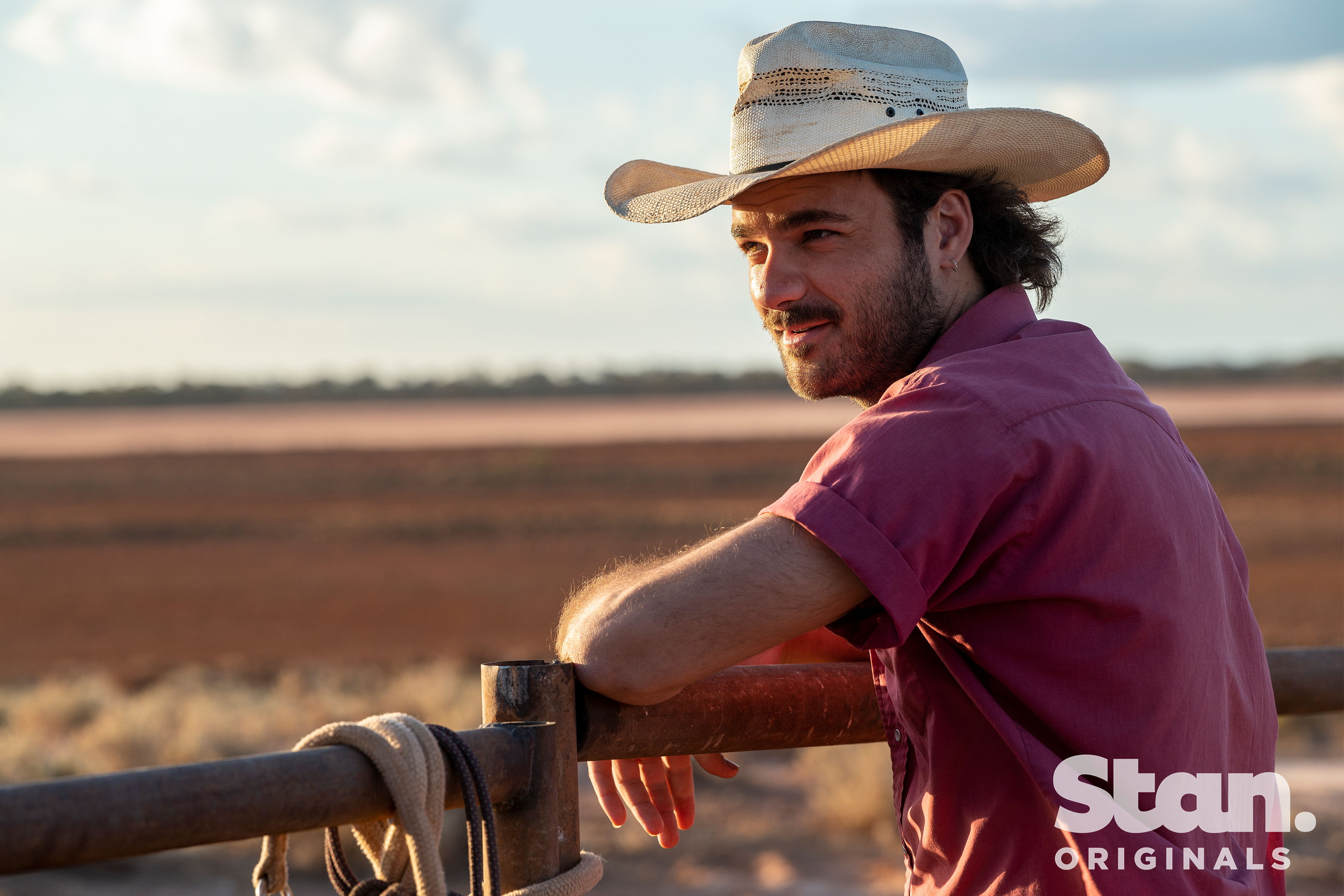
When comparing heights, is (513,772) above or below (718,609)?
below

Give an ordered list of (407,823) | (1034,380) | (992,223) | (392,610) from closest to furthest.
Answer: (407,823), (1034,380), (992,223), (392,610)

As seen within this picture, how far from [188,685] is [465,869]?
7.17m

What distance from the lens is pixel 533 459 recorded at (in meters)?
51.0

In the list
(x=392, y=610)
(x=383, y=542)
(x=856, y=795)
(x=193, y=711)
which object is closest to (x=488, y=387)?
(x=383, y=542)

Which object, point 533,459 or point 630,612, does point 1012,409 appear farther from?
point 533,459

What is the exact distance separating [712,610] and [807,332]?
2.16 ft

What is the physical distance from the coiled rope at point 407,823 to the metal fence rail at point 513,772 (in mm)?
29

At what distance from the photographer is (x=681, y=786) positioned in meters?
2.08

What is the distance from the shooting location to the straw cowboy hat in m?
2.09

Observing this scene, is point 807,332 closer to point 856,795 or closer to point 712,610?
point 712,610

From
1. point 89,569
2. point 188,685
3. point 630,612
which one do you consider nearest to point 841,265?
point 630,612

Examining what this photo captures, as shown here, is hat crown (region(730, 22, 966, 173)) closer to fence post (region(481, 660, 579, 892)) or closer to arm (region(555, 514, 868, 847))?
arm (region(555, 514, 868, 847))

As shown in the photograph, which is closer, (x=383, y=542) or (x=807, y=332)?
(x=807, y=332)

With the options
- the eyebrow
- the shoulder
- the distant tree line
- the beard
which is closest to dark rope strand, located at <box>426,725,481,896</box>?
the shoulder
